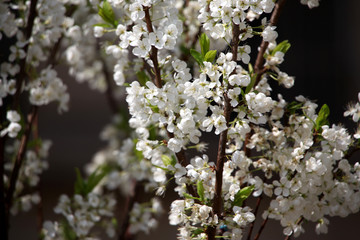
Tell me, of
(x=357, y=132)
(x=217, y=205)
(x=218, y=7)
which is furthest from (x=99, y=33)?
(x=357, y=132)

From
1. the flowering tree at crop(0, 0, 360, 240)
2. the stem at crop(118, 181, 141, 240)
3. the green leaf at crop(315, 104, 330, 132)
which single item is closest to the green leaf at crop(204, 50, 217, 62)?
the flowering tree at crop(0, 0, 360, 240)

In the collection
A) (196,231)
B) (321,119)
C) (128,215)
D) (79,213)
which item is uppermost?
(321,119)

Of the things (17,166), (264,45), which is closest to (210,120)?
(264,45)

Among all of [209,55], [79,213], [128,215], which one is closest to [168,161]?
[209,55]

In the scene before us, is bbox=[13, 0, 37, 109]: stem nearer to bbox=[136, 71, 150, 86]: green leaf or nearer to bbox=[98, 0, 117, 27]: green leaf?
bbox=[98, 0, 117, 27]: green leaf

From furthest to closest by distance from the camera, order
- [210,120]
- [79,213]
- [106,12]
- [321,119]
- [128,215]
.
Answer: [128,215]
[79,213]
[106,12]
[321,119]
[210,120]

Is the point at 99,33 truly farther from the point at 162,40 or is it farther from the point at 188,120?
the point at 188,120

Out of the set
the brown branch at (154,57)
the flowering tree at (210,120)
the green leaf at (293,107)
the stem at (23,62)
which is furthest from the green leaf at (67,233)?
the green leaf at (293,107)

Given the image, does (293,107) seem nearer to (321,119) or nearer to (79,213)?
(321,119)

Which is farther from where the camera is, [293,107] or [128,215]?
[128,215]

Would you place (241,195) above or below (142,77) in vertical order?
below

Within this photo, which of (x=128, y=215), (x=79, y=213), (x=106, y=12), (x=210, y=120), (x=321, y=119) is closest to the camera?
(x=210, y=120)
